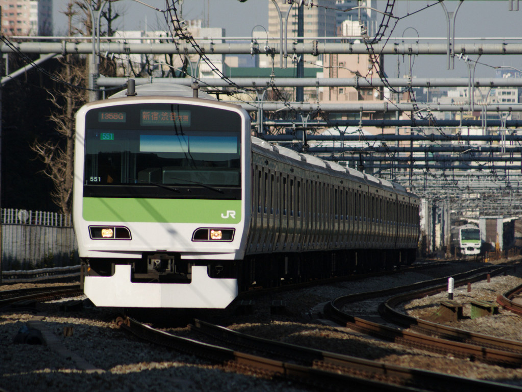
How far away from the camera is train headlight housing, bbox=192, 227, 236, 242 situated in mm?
11391

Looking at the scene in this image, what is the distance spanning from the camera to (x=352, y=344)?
10023 mm

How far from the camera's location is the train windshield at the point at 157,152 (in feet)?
37.4

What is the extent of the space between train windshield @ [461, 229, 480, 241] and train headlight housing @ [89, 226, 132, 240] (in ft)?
215

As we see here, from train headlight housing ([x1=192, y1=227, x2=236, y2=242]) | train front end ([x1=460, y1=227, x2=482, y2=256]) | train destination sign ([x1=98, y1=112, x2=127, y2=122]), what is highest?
train destination sign ([x1=98, y1=112, x2=127, y2=122])

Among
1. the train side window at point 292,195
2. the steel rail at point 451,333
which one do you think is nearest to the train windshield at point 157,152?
the steel rail at point 451,333

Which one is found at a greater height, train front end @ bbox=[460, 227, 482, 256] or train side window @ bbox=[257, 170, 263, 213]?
train side window @ bbox=[257, 170, 263, 213]

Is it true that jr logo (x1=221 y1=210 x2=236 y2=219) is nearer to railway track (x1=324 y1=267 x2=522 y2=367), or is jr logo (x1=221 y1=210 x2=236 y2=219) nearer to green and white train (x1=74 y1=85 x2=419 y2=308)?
green and white train (x1=74 y1=85 x2=419 y2=308)

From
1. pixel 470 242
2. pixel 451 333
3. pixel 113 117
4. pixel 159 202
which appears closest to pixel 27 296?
pixel 159 202

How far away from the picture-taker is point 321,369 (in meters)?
8.02

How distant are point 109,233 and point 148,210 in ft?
2.08

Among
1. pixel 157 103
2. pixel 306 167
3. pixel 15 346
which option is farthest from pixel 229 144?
pixel 306 167

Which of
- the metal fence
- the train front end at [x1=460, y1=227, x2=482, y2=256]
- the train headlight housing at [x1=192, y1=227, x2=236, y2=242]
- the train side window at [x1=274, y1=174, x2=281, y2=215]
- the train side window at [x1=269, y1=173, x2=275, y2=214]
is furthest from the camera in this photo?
the train front end at [x1=460, y1=227, x2=482, y2=256]

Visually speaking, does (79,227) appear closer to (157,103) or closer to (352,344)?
(157,103)

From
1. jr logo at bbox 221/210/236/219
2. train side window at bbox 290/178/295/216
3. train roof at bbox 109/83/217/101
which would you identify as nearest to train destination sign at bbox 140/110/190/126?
jr logo at bbox 221/210/236/219
